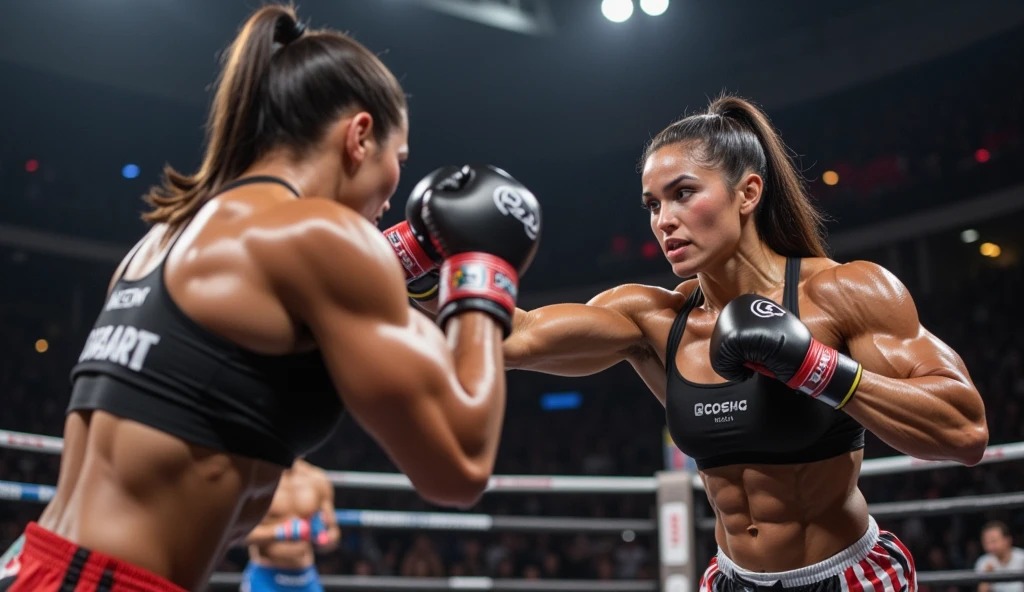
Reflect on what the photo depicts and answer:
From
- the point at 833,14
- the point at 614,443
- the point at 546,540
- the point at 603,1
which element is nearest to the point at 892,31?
the point at 833,14

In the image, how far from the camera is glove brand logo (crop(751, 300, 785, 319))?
6.51 ft

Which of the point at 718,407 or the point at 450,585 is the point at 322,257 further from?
the point at 450,585

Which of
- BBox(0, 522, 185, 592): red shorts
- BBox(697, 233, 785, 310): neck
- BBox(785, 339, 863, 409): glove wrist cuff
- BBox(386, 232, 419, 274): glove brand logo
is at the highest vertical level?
BBox(697, 233, 785, 310): neck

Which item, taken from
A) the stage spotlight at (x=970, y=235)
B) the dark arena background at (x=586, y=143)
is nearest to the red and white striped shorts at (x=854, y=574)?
the dark arena background at (x=586, y=143)

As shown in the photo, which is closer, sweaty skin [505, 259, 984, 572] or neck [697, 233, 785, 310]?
sweaty skin [505, 259, 984, 572]

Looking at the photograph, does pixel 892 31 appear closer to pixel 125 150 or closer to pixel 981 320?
pixel 981 320

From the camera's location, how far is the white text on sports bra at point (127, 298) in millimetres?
1231

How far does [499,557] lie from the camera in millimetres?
9836

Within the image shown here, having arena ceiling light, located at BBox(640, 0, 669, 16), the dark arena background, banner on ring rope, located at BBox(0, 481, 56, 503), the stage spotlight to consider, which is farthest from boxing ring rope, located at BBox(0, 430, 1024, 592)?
the stage spotlight

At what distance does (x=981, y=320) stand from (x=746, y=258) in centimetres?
855

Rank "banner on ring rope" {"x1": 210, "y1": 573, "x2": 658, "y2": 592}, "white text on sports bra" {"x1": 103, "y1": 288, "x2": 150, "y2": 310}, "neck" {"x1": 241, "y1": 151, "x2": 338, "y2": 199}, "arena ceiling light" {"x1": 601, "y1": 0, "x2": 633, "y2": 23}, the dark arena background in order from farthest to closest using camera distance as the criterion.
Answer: "arena ceiling light" {"x1": 601, "y1": 0, "x2": 633, "y2": 23} < the dark arena background < "banner on ring rope" {"x1": 210, "y1": 573, "x2": 658, "y2": 592} < "neck" {"x1": 241, "y1": 151, "x2": 338, "y2": 199} < "white text on sports bra" {"x1": 103, "y1": 288, "x2": 150, "y2": 310}

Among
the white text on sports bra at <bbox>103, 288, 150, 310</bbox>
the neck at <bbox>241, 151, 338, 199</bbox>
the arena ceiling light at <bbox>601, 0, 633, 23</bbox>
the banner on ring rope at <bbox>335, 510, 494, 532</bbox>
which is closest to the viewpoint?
the white text on sports bra at <bbox>103, 288, 150, 310</bbox>

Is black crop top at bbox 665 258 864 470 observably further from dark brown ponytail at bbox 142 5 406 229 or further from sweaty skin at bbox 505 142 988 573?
dark brown ponytail at bbox 142 5 406 229

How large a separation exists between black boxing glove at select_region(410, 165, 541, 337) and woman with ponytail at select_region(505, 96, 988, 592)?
Result: 732 mm
